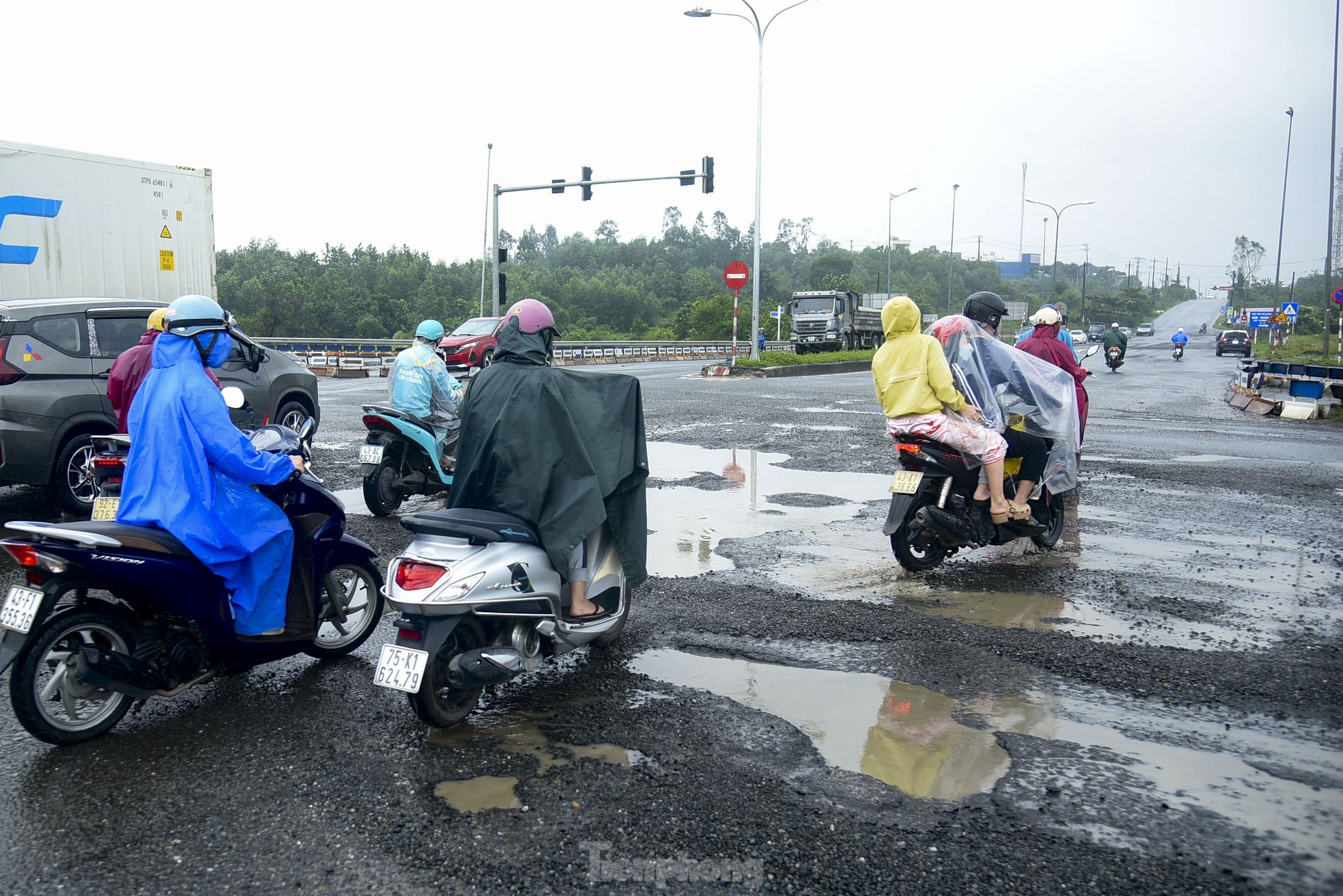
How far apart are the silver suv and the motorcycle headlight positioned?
4021 mm

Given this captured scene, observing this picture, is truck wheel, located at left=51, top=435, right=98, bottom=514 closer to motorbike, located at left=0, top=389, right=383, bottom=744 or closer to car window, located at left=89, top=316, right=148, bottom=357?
car window, located at left=89, top=316, right=148, bottom=357

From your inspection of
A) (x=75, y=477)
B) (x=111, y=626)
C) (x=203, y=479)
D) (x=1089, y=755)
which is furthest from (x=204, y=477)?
(x=75, y=477)

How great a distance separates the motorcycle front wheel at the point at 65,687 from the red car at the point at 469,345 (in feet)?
70.0

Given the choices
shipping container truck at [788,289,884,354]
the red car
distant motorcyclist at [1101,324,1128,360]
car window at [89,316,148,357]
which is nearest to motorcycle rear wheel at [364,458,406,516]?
car window at [89,316,148,357]

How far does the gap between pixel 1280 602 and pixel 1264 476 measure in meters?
5.32

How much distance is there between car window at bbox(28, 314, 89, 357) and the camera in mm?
7961

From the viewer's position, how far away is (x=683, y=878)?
9.39ft

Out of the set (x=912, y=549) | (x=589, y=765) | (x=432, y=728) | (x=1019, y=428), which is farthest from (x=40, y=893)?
(x=1019, y=428)

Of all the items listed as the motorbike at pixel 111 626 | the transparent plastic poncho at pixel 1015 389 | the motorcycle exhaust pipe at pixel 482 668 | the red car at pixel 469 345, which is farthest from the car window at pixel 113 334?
the red car at pixel 469 345

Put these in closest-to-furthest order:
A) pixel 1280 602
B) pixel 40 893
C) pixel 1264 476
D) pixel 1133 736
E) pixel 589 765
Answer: pixel 40 893 < pixel 589 765 < pixel 1133 736 < pixel 1280 602 < pixel 1264 476

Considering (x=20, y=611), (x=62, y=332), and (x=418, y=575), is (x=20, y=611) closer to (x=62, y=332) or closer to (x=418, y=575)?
(x=418, y=575)

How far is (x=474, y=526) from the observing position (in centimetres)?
391

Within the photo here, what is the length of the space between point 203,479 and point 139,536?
1.03ft

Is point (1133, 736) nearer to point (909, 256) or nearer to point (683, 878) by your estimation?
point (683, 878)
